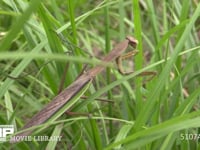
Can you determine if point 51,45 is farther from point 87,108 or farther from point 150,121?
point 150,121

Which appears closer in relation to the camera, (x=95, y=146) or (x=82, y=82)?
(x=82, y=82)

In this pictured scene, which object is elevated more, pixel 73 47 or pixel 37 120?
pixel 73 47

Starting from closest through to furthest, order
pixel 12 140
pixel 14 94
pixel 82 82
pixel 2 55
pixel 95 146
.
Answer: pixel 2 55, pixel 12 140, pixel 82 82, pixel 95 146, pixel 14 94

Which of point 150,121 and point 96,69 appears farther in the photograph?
point 150,121

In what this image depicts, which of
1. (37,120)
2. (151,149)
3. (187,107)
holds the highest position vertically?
(37,120)

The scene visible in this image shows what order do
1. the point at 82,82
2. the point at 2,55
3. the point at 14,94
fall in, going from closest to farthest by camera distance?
the point at 2,55
the point at 82,82
the point at 14,94

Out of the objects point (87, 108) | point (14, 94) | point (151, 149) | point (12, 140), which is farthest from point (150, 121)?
point (14, 94)

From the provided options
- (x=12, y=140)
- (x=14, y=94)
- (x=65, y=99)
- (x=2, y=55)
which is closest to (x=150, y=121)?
(x=65, y=99)

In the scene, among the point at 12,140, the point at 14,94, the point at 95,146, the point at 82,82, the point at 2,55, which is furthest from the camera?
the point at 14,94

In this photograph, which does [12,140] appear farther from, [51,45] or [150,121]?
[150,121]
